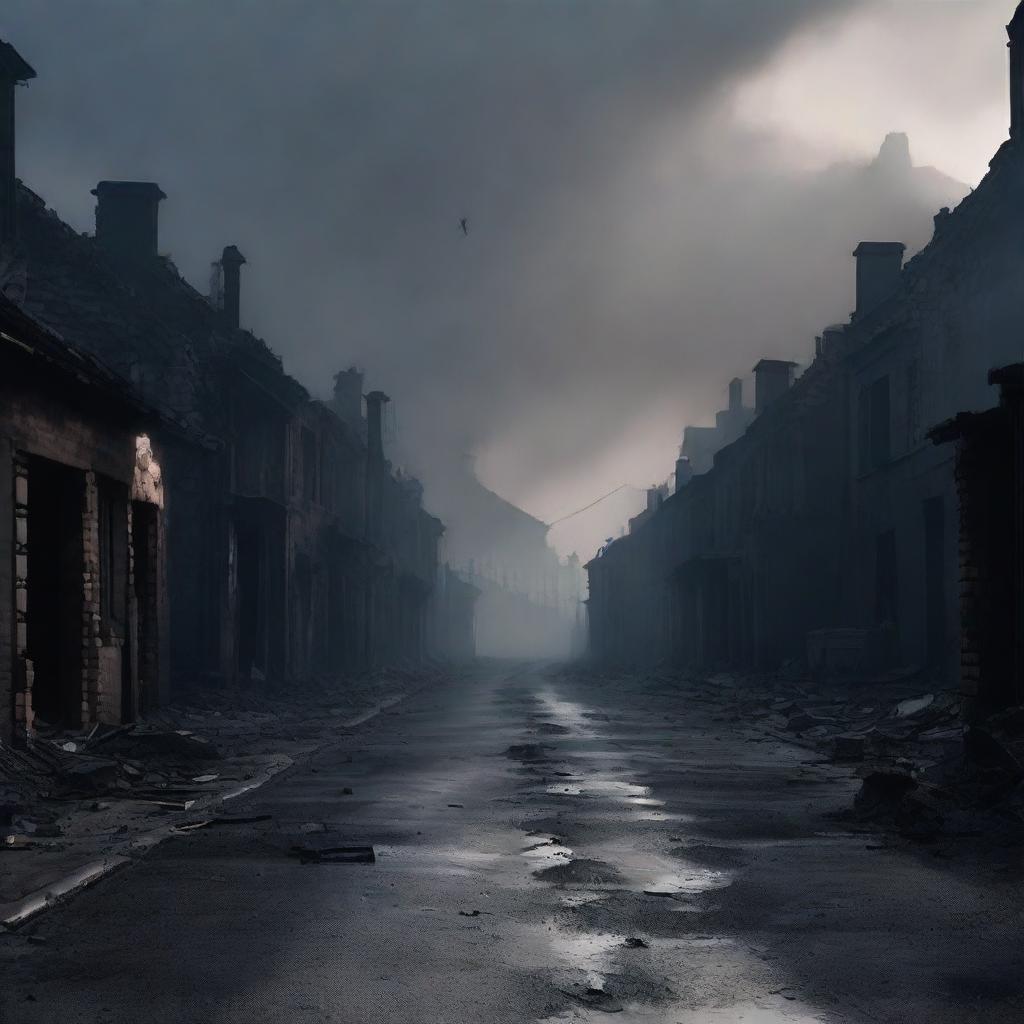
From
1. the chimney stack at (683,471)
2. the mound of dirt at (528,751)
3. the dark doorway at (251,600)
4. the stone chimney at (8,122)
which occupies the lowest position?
the mound of dirt at (528,751)

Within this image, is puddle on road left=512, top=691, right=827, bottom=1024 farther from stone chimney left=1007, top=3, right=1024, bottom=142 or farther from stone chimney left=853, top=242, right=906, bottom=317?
stone chimney left=853, top=242, right=906, bottom=317

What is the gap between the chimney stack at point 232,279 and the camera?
3108 cm

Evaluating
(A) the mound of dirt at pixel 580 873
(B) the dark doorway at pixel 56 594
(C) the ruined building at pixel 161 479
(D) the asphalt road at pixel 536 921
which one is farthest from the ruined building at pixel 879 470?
(B) the dark doorway at pixel 56 594

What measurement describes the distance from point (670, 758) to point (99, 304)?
47.8ft

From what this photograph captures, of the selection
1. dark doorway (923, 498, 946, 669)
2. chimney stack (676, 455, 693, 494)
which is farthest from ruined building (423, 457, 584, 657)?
dark doorway (923, 498, 946, 669)

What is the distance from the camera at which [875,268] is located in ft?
102

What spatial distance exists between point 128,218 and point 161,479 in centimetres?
963

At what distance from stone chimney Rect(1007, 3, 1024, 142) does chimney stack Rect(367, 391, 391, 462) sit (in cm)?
2881

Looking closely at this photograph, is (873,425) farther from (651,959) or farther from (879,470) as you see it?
(651,959)

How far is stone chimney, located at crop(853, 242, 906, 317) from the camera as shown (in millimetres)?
30953

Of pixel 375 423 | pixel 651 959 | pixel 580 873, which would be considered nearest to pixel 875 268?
pixel 375 423

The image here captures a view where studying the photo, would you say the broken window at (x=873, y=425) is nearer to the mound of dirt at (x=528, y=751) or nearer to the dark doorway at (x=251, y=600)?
the dark doorway at (x=251, y=600)

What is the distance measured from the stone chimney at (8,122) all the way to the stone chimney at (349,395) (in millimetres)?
31638

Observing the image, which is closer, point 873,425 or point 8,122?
point 8,122
